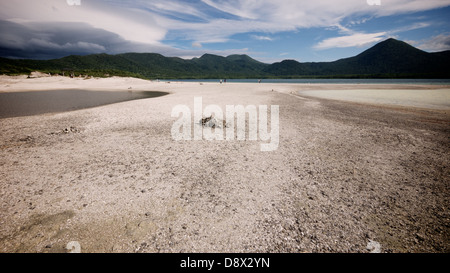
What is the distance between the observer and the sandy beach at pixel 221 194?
4055 millimetres

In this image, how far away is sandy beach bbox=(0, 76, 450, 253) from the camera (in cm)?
405

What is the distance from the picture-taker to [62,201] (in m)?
5.17

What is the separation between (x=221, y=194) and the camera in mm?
5617

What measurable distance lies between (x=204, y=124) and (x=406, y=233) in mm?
11114

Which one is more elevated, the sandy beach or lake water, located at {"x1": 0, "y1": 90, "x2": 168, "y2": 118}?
lake water, located at {"x1": 0, "y1": 90, "x2": 168, "y2": 118}

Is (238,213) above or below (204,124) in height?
below

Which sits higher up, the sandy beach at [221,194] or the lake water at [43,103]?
the lake water at [43,103]

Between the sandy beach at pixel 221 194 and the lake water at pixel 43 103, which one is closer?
the sandy beach at pixel 221 194

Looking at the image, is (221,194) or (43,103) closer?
(221,194)

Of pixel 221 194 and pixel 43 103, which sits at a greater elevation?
pixel 43 103
